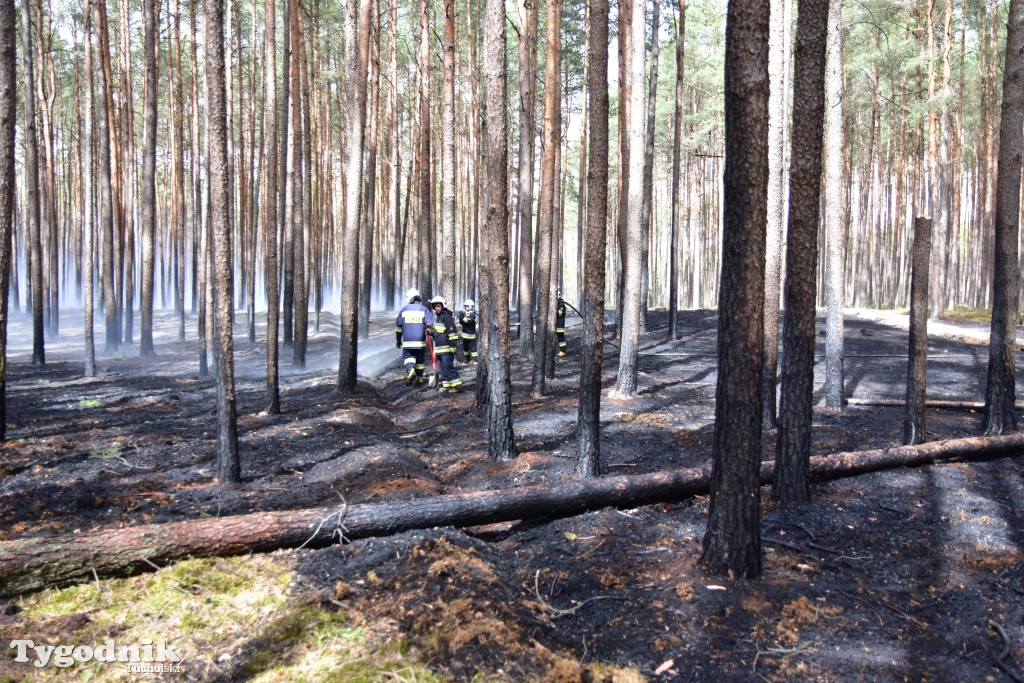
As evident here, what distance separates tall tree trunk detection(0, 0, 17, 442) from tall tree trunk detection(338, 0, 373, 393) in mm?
5008

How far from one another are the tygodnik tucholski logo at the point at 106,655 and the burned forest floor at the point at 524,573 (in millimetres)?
50

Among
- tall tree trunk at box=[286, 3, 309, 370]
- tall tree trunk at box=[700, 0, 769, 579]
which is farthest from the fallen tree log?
tall tree trunk at box=[286, 3, 309, 370]

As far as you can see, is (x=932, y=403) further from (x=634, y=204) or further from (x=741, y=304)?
(x=741, y=304)

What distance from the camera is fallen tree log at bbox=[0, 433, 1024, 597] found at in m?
4.18

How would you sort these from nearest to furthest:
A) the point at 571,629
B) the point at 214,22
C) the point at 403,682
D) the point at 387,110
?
the point at 403,682 < the point at 571,629 < the point at 214,22 < the point at 387,110

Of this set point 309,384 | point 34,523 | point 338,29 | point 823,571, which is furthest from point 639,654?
point 338,29

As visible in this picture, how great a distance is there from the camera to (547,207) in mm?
13555

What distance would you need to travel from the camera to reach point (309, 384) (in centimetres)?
1534

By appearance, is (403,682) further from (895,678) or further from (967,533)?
(967,533)

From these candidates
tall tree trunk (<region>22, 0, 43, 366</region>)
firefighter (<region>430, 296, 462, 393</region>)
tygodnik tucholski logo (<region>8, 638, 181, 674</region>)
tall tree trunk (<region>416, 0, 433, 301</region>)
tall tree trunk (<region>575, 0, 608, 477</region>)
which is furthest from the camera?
tall tree trunk (<region>416, 0, 433, 301</region>)

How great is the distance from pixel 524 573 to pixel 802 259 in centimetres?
334

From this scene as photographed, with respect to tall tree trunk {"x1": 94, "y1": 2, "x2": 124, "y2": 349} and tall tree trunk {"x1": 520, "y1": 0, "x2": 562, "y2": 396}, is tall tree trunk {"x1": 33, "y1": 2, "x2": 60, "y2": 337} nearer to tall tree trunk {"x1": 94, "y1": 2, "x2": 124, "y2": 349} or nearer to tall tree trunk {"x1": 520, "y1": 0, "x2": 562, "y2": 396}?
tall tree trunk {"x1": 94, "y1": 2, "x2": 124, "y2": 349}

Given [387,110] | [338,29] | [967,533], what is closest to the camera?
[967,533]

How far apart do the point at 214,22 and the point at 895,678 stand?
24.6 feet
